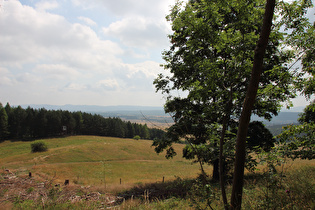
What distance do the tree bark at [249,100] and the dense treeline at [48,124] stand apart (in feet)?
190

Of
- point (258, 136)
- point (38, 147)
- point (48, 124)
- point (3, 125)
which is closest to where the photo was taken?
point (258, 136)

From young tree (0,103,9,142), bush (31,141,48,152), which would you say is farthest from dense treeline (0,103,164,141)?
bush (31,141,48,152)

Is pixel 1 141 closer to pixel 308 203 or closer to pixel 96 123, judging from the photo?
pixel 96 123

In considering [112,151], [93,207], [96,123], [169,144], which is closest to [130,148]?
[112,151]

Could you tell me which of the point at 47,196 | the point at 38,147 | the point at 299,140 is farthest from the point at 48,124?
the point at 299,140

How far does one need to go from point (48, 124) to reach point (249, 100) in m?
93.2

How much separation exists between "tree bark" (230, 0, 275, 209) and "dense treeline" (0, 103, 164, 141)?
5787 centimetres

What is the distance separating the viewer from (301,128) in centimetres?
464

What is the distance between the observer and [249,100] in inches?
→ 137

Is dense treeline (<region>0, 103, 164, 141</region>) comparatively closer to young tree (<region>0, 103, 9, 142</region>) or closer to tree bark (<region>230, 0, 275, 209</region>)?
young tree (<region>0, 103, 9, 142</region>)

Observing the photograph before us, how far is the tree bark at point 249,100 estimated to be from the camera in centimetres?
327

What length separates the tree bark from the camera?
10.7 ft

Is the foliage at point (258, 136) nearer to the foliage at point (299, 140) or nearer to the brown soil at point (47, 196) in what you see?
the foliage at point (299, 140)

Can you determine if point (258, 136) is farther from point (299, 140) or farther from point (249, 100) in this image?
point (249, 100)
